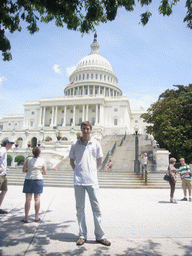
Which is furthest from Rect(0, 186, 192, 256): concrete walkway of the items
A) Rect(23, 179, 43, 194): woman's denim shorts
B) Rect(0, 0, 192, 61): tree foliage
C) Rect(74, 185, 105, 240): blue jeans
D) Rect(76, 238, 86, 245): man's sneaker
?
Rect(0, 0, 192, 61): tree foliage

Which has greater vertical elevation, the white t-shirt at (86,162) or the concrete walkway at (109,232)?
the white t-shirt at (86,162)

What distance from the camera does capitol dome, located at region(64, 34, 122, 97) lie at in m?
89.5

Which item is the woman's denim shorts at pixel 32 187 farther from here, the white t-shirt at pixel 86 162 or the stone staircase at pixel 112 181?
the stone staircase at pixel 112 181

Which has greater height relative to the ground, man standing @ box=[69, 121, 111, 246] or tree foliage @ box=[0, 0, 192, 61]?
tree foliage @ box=[0, 0, 192, 61]

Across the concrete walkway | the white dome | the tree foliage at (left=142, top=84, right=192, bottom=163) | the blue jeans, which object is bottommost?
the concrete walkway

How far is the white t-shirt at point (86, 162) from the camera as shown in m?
4.22

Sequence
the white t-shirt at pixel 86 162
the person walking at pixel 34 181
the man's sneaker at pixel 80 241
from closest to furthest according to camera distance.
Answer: the man's sneaker at pixel 80 241 < the white t-shirt at pixel 86 162 < the person walking at pixel 34 181

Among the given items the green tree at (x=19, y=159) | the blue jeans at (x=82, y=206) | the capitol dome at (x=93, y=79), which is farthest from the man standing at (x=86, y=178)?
the capitol dome at (x=93, y=79)

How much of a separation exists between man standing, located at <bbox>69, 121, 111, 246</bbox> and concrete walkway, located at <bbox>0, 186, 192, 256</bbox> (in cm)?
29

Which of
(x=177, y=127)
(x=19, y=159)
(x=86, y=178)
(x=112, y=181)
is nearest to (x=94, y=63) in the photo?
(x=19, y=159)

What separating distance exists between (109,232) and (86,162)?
1615 mm

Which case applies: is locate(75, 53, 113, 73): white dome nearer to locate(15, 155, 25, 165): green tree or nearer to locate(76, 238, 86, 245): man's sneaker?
locate(15, 155, 25, 165): green tree

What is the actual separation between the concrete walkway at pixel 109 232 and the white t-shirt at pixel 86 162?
3.68 feet

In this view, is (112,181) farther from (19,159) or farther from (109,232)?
(19,159)
